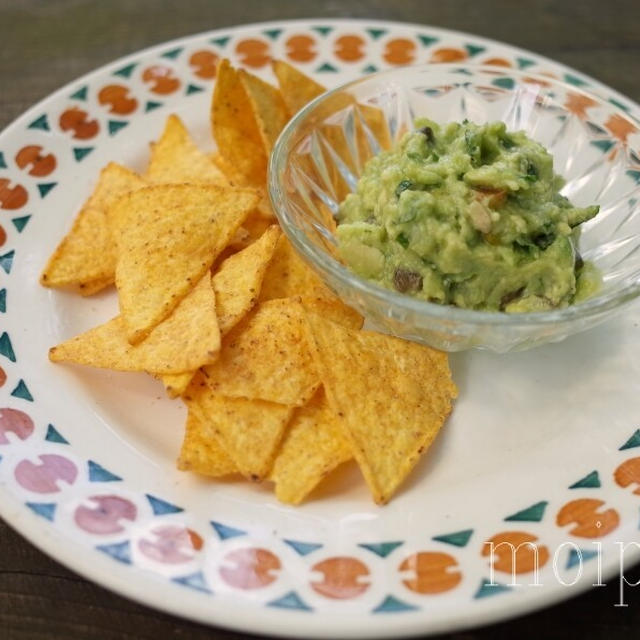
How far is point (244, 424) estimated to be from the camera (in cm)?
186

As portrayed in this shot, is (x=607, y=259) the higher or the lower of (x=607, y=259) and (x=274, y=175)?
the lower

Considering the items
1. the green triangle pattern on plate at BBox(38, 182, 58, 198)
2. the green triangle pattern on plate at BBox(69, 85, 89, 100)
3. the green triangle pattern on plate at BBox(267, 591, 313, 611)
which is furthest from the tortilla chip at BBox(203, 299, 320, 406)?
A: the green triangle pattern on plate at BBox(69, 85, 89, 100)

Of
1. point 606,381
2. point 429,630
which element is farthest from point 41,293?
point 606,381

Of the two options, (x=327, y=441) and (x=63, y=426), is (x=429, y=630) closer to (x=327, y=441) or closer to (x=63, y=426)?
(x=327, y=441)

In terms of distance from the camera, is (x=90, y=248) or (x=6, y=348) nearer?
(x=6, y=348)

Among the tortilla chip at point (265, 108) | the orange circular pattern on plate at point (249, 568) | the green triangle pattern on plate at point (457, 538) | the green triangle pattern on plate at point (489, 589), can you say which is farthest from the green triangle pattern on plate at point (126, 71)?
the green triangle pattern on plate at point (489, 589)

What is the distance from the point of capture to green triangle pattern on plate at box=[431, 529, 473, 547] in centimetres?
171

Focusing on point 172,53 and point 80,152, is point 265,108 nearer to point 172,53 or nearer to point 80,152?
point 80,152

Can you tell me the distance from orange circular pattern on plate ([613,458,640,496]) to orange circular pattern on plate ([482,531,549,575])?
0.88 ft

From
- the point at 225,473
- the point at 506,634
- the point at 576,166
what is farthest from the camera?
the point at 576,166

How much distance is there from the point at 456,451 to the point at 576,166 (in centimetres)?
108

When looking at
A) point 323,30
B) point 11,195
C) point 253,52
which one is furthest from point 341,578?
point 323,30

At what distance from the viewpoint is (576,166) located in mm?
2547

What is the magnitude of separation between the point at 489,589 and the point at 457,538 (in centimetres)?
17
